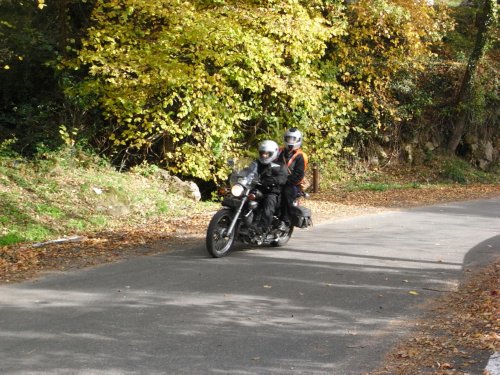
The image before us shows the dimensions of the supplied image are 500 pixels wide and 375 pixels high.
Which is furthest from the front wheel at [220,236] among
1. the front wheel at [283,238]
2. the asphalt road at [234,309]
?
the front wheel at [283,238]

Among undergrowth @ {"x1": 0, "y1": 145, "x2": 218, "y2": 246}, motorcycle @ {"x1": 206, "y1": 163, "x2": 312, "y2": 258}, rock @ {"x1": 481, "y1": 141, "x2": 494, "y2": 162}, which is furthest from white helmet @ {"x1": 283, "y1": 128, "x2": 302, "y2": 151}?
rock @ {"x1": 481, "y1": 141, "x2": 494, "y2": 162}

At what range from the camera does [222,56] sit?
48.3ft

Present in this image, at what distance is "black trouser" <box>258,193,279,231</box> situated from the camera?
10320mm

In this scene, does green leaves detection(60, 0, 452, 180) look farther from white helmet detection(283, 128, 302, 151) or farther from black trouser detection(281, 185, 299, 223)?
black trouser detection(281, 185, 299, 223)

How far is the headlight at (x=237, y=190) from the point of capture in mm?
9812

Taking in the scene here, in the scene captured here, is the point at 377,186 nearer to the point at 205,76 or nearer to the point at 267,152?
the point at 205,76

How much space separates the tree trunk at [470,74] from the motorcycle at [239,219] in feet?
62.6

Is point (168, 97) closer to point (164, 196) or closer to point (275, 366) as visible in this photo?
point (164, 196)

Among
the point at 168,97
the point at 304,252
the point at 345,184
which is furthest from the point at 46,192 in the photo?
the point at 345,184

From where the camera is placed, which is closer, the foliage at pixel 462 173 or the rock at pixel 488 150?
the foliage at pixel 462 173

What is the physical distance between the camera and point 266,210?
407 inches

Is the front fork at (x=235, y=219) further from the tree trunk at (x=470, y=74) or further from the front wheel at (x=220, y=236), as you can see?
the tree trunk at (x=470, y=74)

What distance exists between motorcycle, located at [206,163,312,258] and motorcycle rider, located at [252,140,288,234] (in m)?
0.08

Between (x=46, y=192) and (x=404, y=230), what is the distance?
7.52 meters
